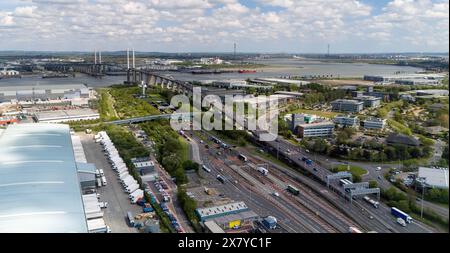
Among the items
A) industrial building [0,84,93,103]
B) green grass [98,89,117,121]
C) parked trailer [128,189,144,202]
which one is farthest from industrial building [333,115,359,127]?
industrial building [0,84,93,103]

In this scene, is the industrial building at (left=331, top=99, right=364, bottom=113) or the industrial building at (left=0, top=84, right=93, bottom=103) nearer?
the industrial building at (left=331, top=99, right=364, bottom=113)

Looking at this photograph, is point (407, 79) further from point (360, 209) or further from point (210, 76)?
point (360, 209)

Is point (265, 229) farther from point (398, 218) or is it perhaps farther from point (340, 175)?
point (340, 175)

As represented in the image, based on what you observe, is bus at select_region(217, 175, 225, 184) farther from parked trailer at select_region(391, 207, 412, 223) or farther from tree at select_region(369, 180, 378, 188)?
parked trailer at select_region(391, 207, 412, 223)

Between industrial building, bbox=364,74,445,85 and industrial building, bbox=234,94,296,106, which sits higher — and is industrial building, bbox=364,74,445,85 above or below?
above

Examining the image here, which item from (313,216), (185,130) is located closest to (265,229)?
(313,216)

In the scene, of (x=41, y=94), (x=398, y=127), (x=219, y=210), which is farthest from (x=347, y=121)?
(x=41, y=94)
